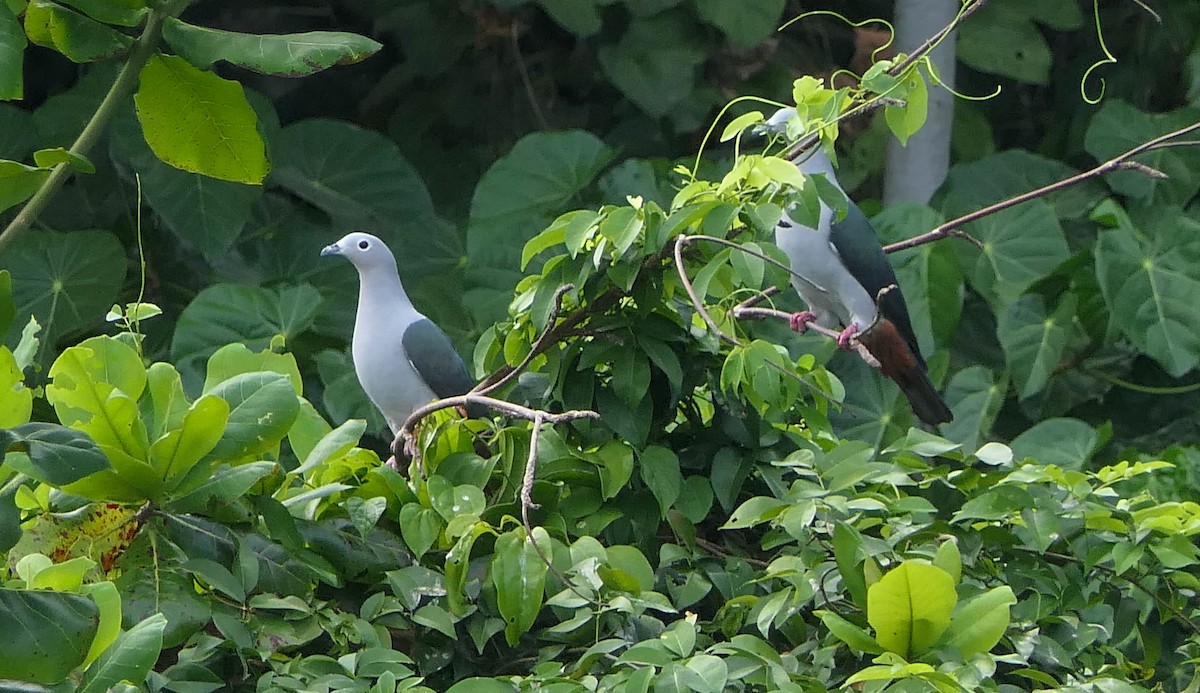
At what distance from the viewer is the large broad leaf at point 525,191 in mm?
2938

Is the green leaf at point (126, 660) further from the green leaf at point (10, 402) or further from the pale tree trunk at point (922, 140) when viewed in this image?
the pale tree trunk at point (922, 140)

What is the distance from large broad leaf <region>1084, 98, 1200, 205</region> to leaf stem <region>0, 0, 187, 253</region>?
2795mm

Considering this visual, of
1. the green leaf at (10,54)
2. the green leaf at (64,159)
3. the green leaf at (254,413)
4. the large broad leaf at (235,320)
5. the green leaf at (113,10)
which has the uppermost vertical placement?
the green leaf at (113,10)

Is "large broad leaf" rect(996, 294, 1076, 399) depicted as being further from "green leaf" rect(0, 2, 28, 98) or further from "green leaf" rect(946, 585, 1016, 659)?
"green leaf" rect(0, 2, 28, 98)

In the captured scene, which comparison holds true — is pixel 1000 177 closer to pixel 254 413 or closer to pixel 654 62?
pixel 654 62

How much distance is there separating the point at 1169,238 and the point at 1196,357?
30 cm

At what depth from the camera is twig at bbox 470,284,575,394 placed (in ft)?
4.09

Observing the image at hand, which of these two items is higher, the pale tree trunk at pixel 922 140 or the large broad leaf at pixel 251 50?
the large broad leaf at pixel 251 50

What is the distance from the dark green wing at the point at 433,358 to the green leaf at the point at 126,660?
3.42 feet

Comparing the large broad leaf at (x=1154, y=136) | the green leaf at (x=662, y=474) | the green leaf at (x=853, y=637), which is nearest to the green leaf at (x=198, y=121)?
the green leaf at (x=662, y=474)

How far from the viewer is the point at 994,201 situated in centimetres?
322

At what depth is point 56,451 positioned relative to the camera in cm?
84

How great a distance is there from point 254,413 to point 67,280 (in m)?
1.98

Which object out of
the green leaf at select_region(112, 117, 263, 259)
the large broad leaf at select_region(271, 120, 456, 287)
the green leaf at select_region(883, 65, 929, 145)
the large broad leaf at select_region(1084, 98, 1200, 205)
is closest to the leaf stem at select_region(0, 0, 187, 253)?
the green leaf at select_region(883, 65, 929, 145)
